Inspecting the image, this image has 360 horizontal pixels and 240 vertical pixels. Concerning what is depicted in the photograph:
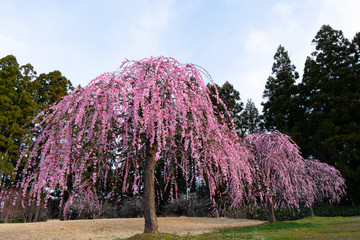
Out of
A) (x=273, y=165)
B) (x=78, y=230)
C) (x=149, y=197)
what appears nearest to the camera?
(x=149, y=197)

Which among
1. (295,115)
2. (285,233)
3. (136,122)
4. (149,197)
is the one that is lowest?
(285,233)

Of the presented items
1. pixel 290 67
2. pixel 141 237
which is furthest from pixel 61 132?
pixel 290 67

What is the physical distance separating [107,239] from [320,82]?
76.7 feet

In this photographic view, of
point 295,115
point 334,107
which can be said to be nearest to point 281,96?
point 295,115

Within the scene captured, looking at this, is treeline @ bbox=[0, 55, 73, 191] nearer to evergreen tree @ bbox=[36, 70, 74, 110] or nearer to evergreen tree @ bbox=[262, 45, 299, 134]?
evergreen tree @ bbox=[36, 70, 74, 110]

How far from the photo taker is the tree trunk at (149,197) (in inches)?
255

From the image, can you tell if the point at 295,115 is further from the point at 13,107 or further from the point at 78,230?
the point at 13,107

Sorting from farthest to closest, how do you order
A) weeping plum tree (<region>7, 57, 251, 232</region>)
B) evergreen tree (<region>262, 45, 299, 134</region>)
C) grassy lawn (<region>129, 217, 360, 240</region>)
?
evergreen tree (<region>262, 45, 299, 134</region>) → grassy lawn (<region>129, 217, 360, 240</region>) → weeping plum tree (<region>7, 57, 251, 232</region>)

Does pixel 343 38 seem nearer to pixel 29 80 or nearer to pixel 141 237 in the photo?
pixel 141 237

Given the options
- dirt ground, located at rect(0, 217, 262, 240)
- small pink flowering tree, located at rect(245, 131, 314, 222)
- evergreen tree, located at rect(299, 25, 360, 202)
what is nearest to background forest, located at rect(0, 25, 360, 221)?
evergreen tree, located at rect(299, 25, 360, 202)

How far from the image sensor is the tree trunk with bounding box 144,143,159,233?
6.47m

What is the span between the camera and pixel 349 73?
23062 millimetres

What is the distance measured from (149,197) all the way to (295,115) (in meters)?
25.1

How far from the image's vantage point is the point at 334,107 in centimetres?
2280
